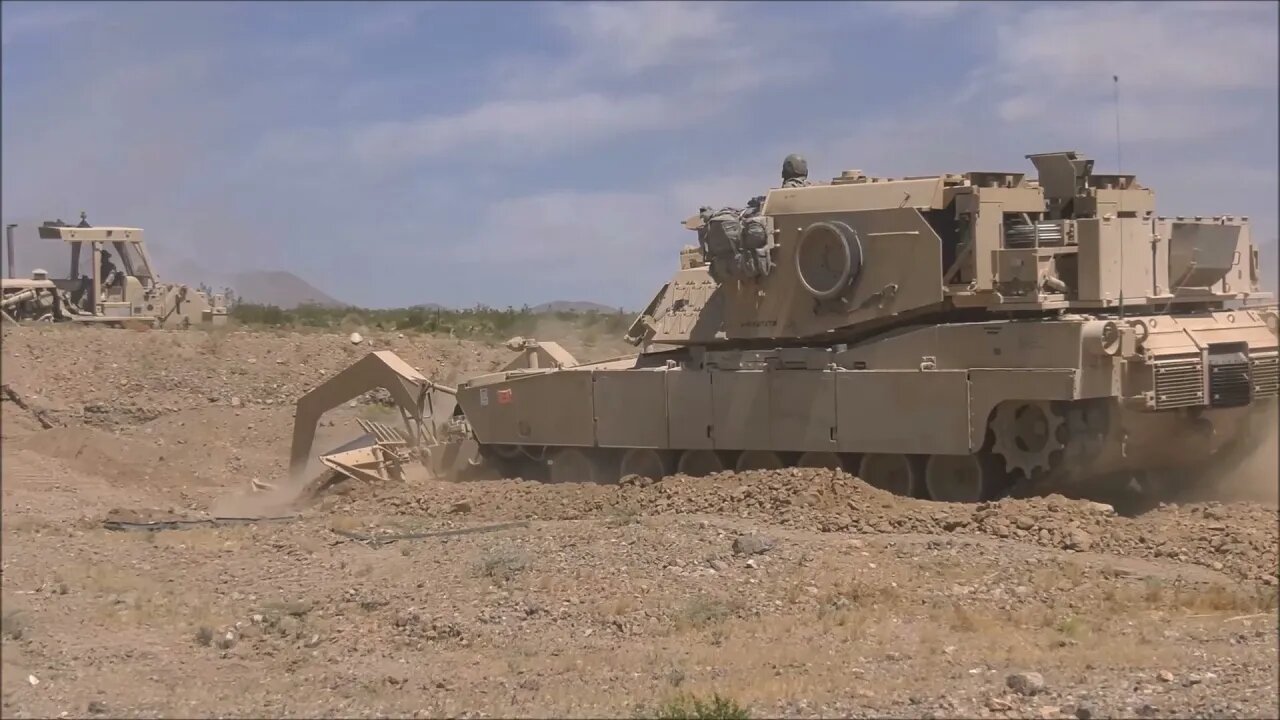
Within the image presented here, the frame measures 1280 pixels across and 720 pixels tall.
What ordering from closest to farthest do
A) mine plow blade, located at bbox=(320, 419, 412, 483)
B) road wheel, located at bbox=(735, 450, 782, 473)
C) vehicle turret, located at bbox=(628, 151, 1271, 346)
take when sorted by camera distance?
vehicle turret, located at bbox=(628, 151, 1271, 346) → road wheel, located at bbox=(735, 450, 782, 473) → mine plow blade, located at bbox=(320, 419, 412, 483)

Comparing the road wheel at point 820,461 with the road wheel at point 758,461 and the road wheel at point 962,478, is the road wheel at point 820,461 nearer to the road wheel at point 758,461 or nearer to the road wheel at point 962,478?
the road wheel at point 758,461

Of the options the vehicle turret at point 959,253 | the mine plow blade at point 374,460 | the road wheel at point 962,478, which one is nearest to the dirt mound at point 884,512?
the road wheel at point 962,478

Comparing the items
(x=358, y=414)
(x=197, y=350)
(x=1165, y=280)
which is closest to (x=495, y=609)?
(x=1165, y=280)

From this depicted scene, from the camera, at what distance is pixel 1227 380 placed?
48.6 feet

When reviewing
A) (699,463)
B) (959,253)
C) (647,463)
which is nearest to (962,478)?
(959,253)

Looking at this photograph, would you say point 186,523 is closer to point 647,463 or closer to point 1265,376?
point 647,463

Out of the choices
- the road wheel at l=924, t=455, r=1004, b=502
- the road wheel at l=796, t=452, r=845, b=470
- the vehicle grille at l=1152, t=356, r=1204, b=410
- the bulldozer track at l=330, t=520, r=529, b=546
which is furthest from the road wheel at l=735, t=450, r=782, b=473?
the vehicle grille at l=1152, t=356, r=1204, b=410

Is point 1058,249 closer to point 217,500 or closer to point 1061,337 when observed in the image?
point 1061,337

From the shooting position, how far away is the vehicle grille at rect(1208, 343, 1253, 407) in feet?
48.4

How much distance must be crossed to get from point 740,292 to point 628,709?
367 inches

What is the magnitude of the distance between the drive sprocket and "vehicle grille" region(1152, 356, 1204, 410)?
3.60 ft

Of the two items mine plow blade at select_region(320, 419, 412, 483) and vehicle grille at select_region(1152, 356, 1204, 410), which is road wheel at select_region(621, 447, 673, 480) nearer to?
mine plow blade at select_region(320, 419, 412, 483)

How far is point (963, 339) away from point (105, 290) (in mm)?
24605

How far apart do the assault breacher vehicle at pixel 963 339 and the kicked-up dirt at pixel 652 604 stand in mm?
893
